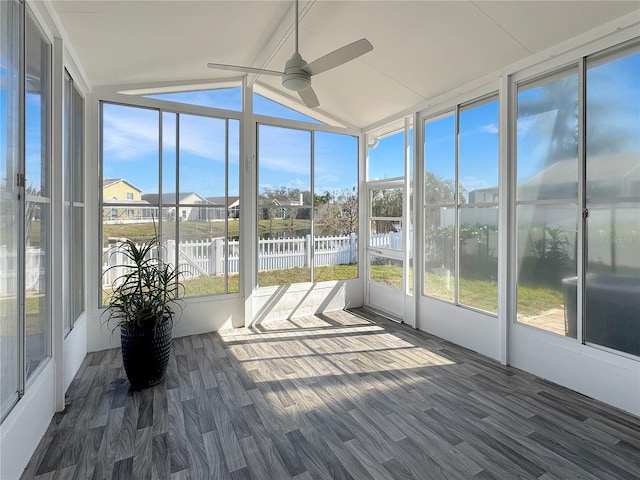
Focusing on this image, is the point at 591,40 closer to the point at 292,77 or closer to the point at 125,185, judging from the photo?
the point at 292,77

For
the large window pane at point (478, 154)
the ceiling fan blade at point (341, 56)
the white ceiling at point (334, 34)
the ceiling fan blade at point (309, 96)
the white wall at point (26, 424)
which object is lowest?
the white wall at point (26, 424)

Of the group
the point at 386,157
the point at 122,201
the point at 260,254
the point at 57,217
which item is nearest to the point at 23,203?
the point at 57,217

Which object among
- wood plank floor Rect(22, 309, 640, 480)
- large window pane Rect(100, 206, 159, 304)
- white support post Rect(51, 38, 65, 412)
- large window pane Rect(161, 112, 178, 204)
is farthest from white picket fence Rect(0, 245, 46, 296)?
large window pane Rect(161, 112, 178, 204)

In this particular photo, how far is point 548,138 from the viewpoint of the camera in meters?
2.99

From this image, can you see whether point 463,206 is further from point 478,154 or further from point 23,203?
point 23,203

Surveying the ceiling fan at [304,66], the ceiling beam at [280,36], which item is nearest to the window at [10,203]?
the ceiling fan at [304,66]

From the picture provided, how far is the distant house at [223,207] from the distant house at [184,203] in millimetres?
71

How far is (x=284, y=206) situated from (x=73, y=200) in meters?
2.45

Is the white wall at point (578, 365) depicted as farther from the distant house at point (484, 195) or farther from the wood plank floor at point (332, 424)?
the distant house at point (484, 195)

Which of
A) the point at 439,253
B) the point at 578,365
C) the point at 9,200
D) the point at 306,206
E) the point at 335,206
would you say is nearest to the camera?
the point at 9,200

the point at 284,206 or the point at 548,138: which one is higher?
the point at 548,138

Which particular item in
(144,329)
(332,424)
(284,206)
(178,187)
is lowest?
(332,424)

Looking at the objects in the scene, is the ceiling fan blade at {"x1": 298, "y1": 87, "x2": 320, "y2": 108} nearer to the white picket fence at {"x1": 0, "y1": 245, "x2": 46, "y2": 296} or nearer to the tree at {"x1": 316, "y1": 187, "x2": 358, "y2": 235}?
the tree at {"x1": 316, "y1": 187, "x2": 358, "y2": 235}

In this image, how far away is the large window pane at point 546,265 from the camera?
2.88 metres
